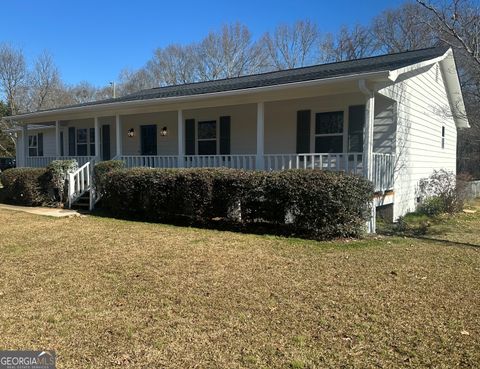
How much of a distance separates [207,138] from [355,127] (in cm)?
516

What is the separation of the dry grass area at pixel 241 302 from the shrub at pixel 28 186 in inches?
205

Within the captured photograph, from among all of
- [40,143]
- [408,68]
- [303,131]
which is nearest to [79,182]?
[303,131]

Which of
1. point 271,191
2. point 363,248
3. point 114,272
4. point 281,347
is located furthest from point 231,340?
point 271,191

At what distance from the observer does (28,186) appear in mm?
11852

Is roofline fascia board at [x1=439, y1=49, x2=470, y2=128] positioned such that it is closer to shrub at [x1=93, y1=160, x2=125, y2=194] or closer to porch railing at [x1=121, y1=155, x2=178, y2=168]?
porch railing at [x1=121, y1=155, x2=178, y2=168]

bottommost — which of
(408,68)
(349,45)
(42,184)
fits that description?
(42,184)

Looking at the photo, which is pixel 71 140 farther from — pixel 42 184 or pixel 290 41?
pixel 290 41

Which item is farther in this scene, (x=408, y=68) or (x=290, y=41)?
(x=290, y=41)

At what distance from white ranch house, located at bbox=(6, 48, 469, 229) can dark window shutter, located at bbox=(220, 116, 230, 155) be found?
3 cm

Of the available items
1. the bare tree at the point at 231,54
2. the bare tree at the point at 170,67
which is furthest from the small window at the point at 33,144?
the bare tree at the point at 170,67

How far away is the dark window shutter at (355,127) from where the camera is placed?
1021 cm

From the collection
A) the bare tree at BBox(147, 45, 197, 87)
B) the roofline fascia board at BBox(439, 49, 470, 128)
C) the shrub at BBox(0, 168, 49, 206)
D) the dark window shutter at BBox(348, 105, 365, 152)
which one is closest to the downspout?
the dark window shutter at BBox(348, 105, 365, 152)

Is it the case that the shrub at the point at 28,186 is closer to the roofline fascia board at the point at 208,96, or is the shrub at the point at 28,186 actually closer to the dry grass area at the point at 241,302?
the roofline fascia board at the point at 208,96

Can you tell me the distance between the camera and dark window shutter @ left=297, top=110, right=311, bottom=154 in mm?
11055
